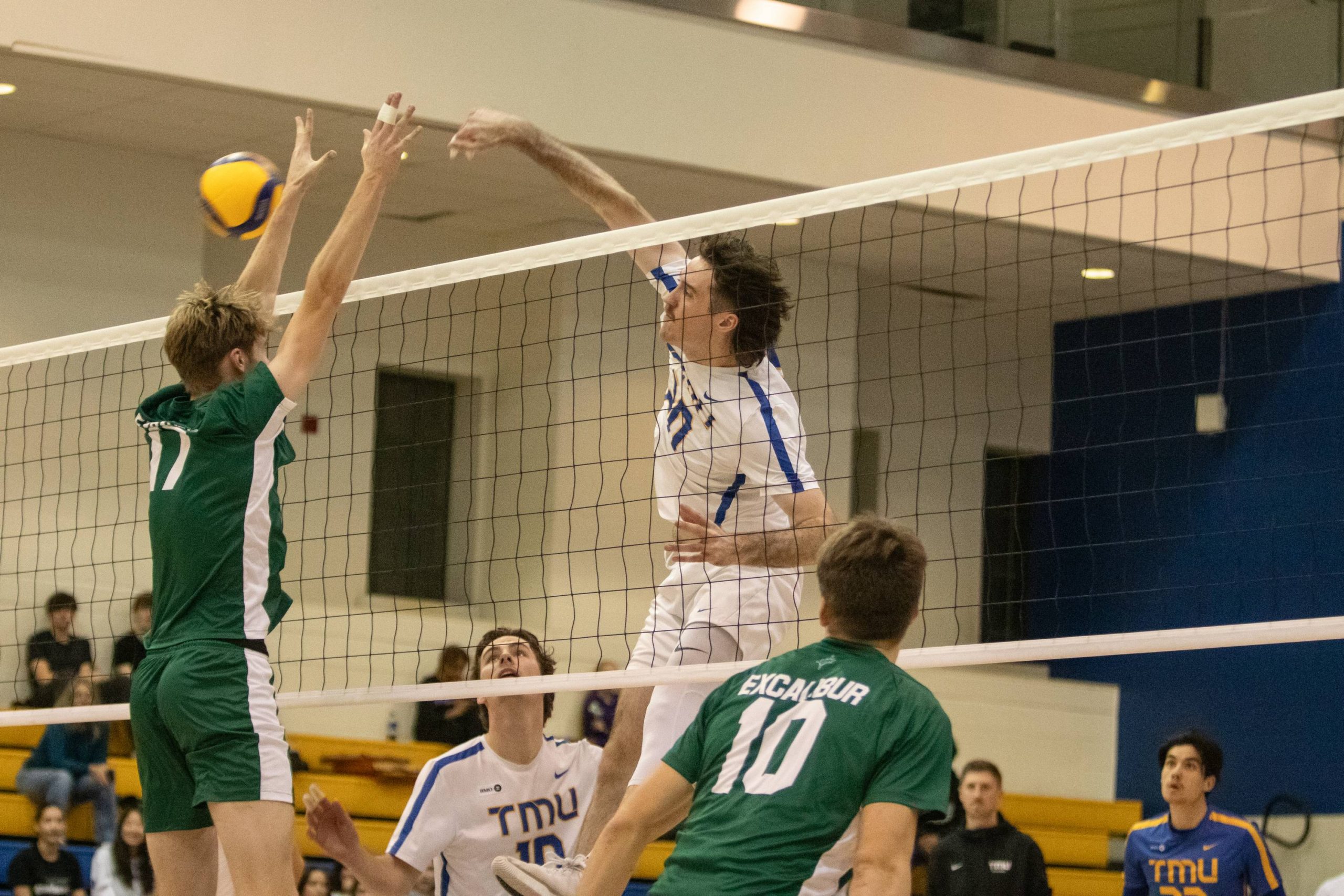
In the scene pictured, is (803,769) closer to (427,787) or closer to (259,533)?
(259,533)

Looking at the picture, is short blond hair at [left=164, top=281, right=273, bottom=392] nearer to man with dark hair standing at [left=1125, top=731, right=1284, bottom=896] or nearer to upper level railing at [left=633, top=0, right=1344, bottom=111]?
man with dark hair standing at [left=1125, top=731, right=1284, bottom=896]

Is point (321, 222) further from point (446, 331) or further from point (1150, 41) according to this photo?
point (1150, 41)

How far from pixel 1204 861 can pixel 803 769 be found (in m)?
6.54

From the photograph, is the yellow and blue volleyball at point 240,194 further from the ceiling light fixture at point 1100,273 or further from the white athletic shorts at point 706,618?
the ceiling light fixture at point 1100,273

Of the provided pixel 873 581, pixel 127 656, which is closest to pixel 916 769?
pixel 873 581

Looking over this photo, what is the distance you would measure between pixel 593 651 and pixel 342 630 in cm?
193

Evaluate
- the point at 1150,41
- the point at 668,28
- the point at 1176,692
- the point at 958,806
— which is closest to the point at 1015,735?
the point at 1176,692

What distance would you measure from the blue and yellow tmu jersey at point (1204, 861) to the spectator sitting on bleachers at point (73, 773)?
6127mm

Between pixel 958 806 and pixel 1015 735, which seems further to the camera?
pixel 1015 735

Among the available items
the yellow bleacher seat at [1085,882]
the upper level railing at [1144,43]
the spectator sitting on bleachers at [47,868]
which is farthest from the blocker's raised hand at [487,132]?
the yellow bleacher seat at [1085,882]

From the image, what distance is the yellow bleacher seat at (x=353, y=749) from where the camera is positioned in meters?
12.6

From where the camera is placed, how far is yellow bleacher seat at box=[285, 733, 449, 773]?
1259cm

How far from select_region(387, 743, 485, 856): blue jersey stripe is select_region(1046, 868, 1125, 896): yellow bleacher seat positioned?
8731 mm

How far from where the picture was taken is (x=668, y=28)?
1265 cm
